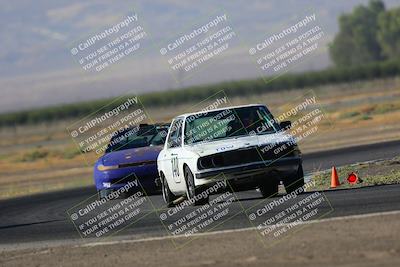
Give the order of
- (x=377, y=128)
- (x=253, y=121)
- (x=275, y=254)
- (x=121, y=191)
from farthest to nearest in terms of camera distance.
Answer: (x=377, y=128) → (x=121, y=191) → (x=253, y=121) → (x=275, y=254)

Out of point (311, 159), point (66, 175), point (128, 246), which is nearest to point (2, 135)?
point (66, 175)

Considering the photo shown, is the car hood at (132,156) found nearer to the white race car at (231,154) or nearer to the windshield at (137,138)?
the windshield at (137,138)

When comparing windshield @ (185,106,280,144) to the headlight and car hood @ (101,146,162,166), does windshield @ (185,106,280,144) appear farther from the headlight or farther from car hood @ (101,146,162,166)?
the headlight

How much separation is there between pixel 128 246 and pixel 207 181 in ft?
11.6

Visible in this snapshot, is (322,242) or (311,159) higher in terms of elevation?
(322,242)

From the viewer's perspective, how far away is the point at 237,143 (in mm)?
16312

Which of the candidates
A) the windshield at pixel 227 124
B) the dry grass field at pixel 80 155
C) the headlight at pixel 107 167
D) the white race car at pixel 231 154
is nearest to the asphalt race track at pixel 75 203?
the white race car at pixel 231 154

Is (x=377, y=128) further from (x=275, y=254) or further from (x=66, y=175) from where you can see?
(x=275, y=254)

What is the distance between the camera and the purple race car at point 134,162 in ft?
67.5

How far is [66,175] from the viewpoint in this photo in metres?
39.0

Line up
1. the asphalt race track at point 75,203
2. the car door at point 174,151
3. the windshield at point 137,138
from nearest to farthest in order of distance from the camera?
the asphalt race track at point 75,203, the car door at point 174,151, the windshield at point 137,138

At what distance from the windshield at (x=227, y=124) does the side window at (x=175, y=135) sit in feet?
0.63

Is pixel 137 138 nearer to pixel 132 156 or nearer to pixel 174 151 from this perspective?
pixel 132 156

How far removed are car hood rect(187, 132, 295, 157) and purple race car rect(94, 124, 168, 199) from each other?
3.60 metres
